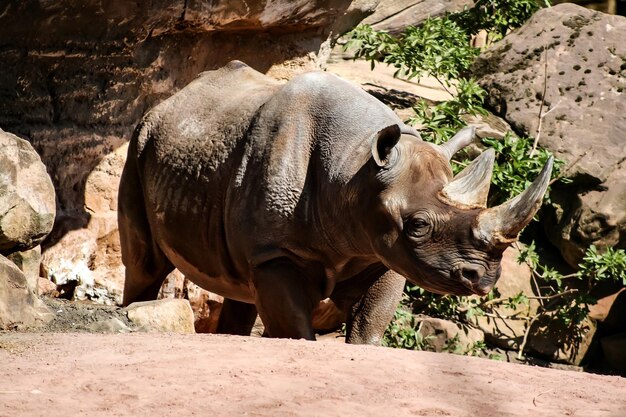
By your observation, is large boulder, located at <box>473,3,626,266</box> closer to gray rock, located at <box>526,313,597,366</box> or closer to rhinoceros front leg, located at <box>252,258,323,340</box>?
gray rock, located at <box>526,313,597,366</box>

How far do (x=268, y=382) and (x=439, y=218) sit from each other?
233 cm

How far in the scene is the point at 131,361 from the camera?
5113 millimetres

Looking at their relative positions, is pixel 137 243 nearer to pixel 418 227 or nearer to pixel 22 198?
pixel 22 198

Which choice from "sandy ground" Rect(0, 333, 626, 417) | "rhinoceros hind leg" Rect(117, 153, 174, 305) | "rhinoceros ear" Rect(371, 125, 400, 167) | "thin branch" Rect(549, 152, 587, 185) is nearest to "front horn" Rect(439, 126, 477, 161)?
"rhinoceros ear" Rect(371, 125, 400, 167)

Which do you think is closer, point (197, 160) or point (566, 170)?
point (197, 160)

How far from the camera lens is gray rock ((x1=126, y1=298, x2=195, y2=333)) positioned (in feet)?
23.4

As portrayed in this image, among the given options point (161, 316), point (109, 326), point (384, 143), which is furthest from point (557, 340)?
point (109, 326)

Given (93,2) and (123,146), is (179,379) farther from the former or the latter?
(123,146)

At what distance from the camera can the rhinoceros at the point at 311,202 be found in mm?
6883

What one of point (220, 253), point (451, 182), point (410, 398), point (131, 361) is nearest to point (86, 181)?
point (220, 253)

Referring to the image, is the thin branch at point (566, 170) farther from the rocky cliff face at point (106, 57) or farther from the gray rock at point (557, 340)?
the rocky cliff face at point (106, 57)

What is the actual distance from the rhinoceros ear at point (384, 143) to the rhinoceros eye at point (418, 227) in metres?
0.35

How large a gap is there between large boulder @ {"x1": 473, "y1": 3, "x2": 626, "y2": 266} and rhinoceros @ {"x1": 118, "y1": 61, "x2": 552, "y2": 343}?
3441mm

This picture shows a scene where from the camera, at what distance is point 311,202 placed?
7.40 metres
